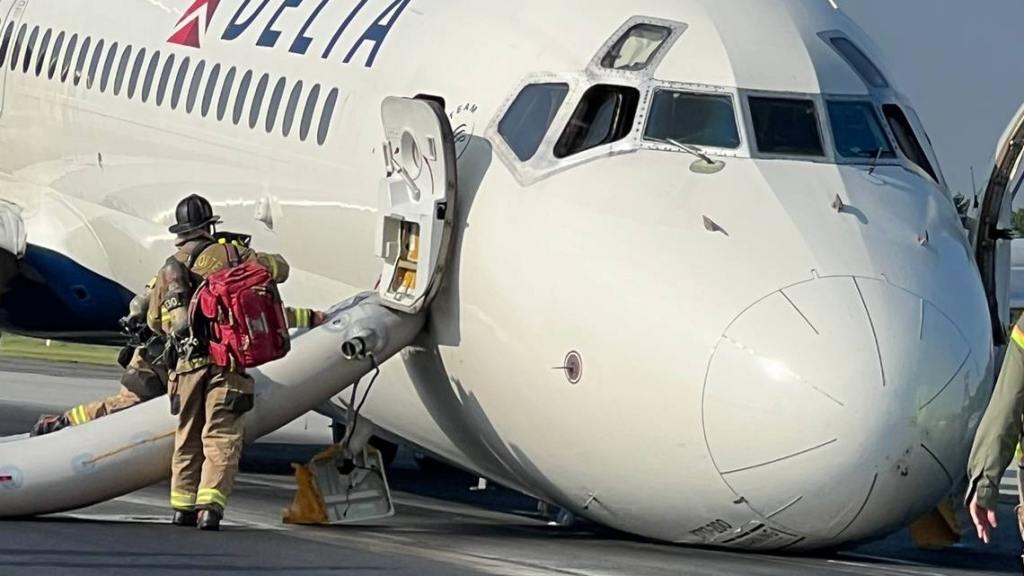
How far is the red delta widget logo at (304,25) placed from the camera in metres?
17.8

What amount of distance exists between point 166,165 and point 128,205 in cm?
87

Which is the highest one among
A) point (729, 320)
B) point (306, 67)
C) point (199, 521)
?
point (306, 67)

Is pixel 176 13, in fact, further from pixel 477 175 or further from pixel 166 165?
pixel 477 175

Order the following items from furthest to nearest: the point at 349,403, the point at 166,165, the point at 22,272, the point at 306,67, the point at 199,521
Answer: the point at 22,272 < the point at 166,165 < the point at 306,67 < the point at 349,403 < the point at 199,521

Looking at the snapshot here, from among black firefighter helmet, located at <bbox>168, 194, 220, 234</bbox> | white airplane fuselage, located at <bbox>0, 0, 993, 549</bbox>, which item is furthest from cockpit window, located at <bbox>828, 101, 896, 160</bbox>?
black firefighter helmet, located at <bbox>168, 194, 220, 234</bbox>

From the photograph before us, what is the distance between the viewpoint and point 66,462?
15500mm

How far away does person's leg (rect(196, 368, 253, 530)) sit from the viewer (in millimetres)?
15391

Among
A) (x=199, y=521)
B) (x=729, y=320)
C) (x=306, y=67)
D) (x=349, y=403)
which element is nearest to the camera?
(x=729, y=320)

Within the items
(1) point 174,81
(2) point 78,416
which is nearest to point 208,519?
(2) point 78,416

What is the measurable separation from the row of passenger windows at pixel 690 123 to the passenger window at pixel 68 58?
7.90 meters

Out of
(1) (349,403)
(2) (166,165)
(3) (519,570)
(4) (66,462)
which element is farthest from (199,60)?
(3) (519,570)

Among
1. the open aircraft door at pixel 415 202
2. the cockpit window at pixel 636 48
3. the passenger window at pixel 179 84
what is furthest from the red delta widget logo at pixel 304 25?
the cockpit window at pixel 636 48

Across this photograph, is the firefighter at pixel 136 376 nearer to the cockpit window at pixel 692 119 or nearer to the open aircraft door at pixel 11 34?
the open aircraft door at pixel 11 34

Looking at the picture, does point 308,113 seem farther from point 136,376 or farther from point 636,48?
point 636,48
